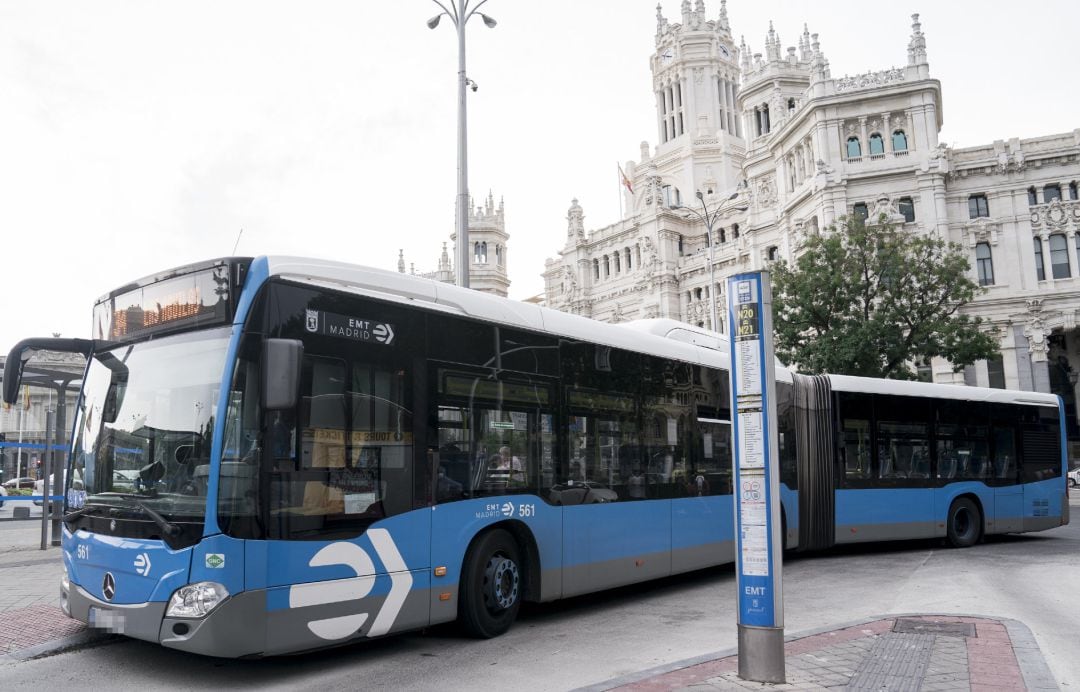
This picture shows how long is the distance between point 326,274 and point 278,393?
1.37 meters

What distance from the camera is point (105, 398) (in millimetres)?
6922

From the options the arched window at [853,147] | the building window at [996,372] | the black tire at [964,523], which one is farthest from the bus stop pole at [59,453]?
the building window at [996,372]

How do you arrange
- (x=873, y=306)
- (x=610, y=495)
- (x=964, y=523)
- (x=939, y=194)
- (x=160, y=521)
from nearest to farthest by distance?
1. (x=160, y=521)
2. (x=610, y=495)
3. (x=964, y=523)
4. (x=873, y=306)
5. (x=939, y=194)

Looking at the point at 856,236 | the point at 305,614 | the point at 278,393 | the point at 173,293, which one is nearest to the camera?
the point at 278,393

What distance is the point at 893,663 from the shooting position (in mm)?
6543

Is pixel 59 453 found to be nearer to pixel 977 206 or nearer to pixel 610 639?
pixel 610 639

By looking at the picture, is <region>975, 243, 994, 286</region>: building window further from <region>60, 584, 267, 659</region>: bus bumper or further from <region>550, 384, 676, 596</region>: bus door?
<region>60, 584, 267, 659</region>: bus bumper

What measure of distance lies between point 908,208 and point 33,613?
4845 cm

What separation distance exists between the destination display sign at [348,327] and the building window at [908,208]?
46.9 meters

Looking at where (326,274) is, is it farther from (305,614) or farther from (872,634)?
(872,634)

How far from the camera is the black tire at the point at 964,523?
1523 centimetres

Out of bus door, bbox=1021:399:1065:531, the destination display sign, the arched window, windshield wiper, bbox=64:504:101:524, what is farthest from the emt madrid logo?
the arched window

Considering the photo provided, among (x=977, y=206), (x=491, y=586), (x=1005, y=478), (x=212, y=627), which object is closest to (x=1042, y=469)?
(x=1005, y=478)

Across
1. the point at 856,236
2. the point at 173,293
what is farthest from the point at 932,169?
the point at 173,293
